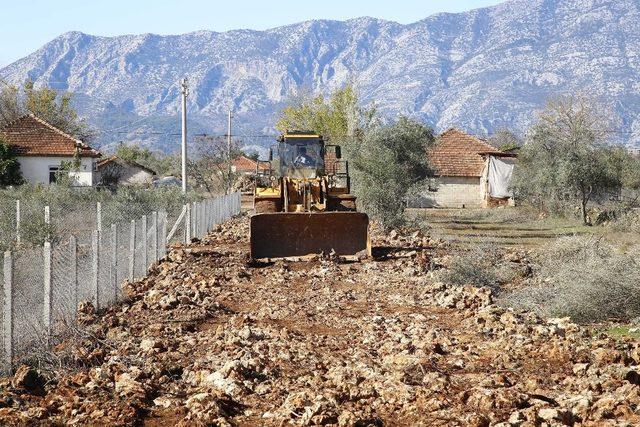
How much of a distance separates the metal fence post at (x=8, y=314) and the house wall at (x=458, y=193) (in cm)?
5120

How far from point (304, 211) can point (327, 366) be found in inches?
516

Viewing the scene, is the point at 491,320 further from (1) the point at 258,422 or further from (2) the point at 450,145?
(2) the point at 450,145

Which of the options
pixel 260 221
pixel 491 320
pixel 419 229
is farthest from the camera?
pixel 419 229

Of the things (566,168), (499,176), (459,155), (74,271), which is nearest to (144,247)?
(74,271)

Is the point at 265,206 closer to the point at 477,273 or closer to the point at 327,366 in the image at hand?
the point at 477,273

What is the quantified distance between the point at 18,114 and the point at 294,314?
2271 inches

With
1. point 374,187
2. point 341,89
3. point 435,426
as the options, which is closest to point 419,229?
point 374,187

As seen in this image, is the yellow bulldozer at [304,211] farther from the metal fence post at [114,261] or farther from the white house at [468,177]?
the white house at [468,177]

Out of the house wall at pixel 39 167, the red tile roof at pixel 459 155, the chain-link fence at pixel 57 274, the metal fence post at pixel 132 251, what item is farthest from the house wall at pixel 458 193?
the metal fence post at pixel 132 251

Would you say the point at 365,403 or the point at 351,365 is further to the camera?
the point at 351,365

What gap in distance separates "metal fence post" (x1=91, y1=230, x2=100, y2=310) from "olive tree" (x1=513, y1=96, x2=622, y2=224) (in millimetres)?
31824

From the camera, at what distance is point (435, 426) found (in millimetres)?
7992

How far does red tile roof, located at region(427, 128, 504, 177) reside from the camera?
61.0 m

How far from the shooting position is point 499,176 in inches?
2344
